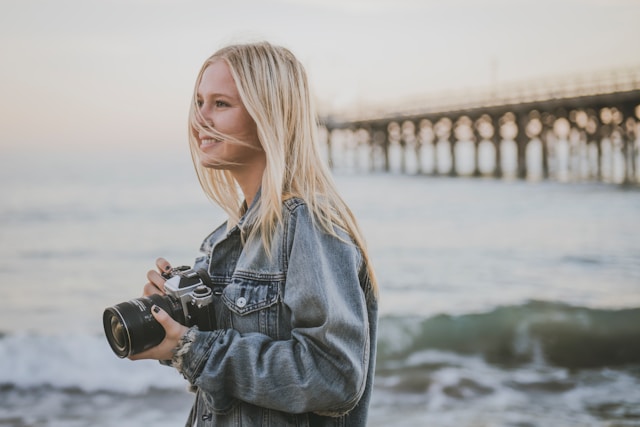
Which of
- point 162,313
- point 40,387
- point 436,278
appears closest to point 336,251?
point 162,313

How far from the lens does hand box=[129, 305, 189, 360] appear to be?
1314 millimetres

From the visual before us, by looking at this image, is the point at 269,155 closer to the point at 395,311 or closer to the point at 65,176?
the point at 395,311

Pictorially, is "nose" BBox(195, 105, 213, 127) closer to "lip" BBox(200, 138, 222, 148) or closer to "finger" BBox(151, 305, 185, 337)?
"lip" BBox(200, 138, 222, 148)

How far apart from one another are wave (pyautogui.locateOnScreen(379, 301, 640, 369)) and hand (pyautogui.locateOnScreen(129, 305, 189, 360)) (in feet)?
18.1

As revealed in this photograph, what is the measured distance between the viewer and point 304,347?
125 cm

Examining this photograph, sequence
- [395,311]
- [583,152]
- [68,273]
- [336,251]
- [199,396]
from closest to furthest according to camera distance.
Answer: [336,251]
[199,396]
[395,311]
[68,273]
[583,152]

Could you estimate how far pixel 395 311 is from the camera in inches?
339

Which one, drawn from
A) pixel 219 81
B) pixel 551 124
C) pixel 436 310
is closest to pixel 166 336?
pixel 219 81

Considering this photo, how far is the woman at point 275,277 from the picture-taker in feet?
4.11

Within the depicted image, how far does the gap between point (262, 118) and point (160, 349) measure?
20.5 inches

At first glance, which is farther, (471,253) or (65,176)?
(65,176)

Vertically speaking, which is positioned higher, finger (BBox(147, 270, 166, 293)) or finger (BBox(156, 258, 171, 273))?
finger (BBox(156, 258, 171, 273))

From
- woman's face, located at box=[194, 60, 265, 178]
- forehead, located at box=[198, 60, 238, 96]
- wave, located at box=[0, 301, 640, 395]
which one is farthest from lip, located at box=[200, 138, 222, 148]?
wave, located at box=[0, 301, 640, 395]

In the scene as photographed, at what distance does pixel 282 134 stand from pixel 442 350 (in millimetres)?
6032
